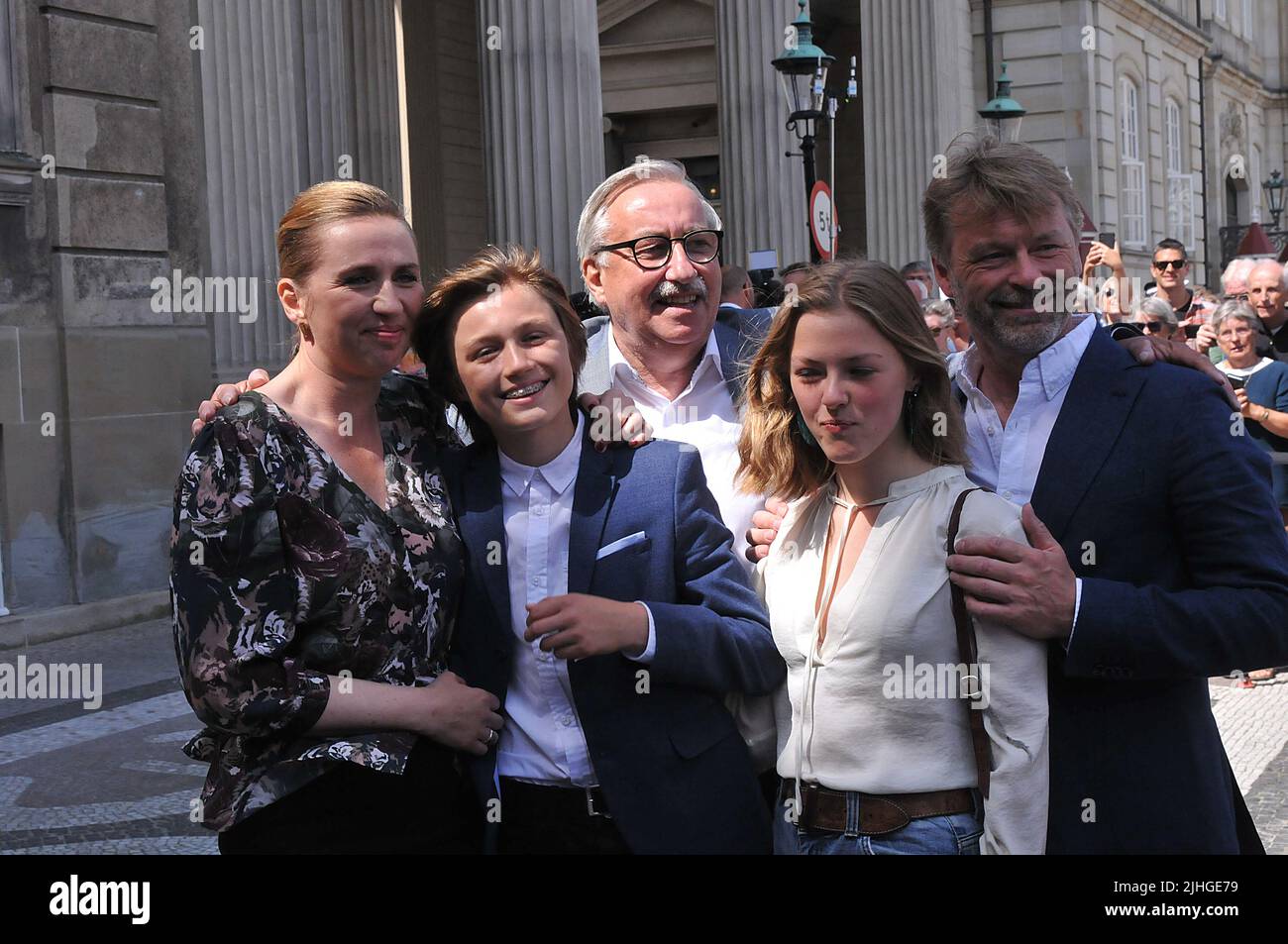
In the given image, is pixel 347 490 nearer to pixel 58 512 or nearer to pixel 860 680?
pixel 860 680

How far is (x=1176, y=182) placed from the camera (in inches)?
1398

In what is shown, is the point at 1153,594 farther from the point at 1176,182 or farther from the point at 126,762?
the point at 1176,182

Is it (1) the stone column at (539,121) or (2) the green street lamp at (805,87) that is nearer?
(1) the stone column at (539,121)

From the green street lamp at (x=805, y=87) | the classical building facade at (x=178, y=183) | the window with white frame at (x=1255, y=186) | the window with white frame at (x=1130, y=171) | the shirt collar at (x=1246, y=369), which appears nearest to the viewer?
the shirt collar at (x=1246, y=369)

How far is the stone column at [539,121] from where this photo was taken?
1196 centimetres

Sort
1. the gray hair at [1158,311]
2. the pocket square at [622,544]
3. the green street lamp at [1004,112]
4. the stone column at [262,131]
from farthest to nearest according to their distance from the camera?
the green street lamp at [1004,112]
the stone column at [262,131]
the gray hair at [1158,311]
the pocket square at [622,544]

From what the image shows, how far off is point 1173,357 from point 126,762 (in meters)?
5.87

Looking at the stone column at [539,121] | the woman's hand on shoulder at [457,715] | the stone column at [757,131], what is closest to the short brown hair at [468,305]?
the woman's hand on shoulder at [457,715]

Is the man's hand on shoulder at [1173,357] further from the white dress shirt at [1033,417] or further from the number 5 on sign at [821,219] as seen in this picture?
the number 5 on sign at [821,219]

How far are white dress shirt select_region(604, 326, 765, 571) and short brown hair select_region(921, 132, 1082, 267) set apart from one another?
707mm

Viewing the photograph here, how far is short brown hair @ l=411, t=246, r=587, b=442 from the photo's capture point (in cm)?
304

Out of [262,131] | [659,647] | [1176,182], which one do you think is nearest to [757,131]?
[262,131]

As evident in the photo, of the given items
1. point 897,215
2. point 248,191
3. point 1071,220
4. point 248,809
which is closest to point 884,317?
point 1071,220
